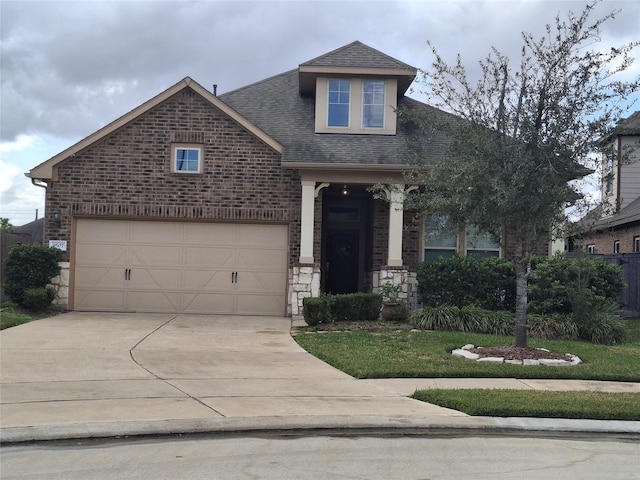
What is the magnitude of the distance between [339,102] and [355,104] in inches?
17.2

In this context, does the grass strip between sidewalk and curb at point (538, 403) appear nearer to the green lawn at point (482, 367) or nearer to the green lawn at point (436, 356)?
the green lawn at point (482, 367)

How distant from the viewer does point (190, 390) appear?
8.04 m

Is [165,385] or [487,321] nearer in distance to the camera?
[165,385]

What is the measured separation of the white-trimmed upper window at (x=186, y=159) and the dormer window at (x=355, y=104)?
327 centimetres

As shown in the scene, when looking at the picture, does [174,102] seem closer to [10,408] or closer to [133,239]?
[133,239]

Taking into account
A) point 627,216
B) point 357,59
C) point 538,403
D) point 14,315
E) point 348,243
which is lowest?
point 538,403

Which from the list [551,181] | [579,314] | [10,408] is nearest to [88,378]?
[10,408]

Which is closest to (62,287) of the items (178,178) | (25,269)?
(25,269)

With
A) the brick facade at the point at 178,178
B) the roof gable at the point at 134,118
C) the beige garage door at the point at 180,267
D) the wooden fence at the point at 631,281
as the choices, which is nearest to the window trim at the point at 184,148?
the brick facade at the point at 178,178

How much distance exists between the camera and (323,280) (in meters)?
18.3

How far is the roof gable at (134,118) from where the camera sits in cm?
1588

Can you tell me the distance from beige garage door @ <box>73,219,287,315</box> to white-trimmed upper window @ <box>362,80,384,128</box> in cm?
379

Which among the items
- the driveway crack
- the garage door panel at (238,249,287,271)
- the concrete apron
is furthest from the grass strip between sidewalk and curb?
the garage door panel at (238,249,287,271)

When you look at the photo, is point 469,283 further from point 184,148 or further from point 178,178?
point 184,148
